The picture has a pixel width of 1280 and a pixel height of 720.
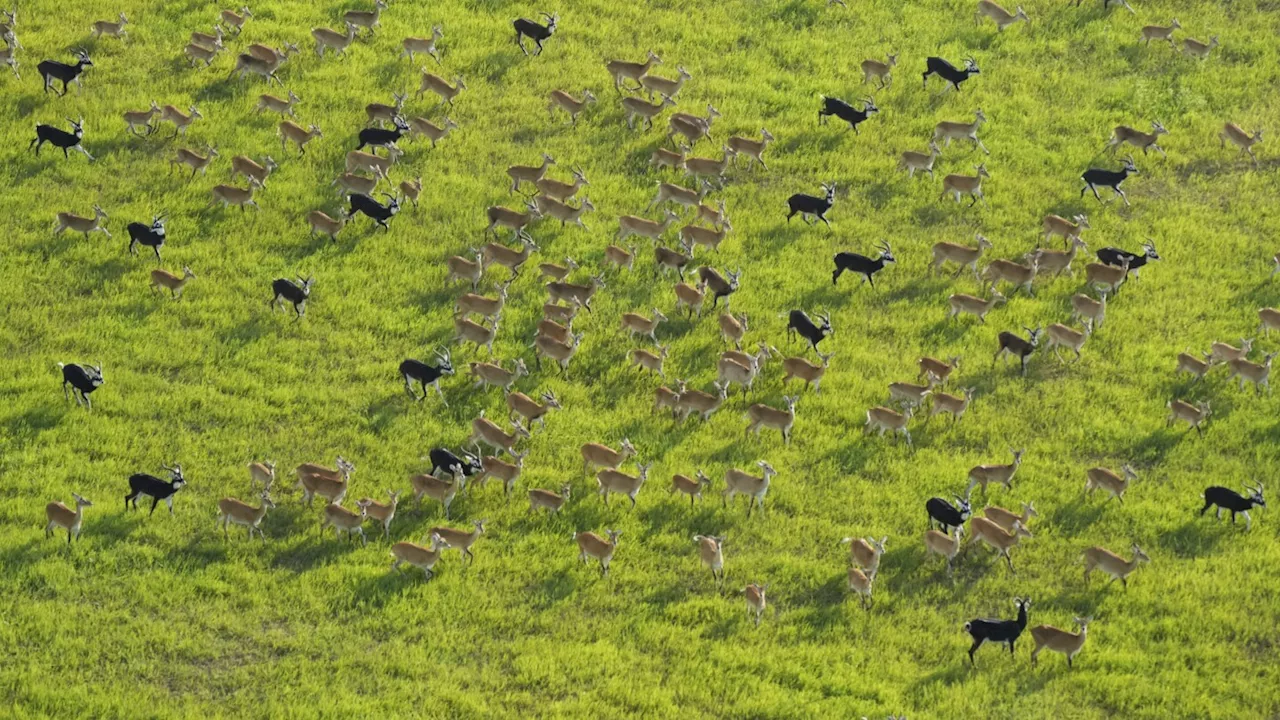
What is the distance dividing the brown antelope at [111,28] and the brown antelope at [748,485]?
18.9m

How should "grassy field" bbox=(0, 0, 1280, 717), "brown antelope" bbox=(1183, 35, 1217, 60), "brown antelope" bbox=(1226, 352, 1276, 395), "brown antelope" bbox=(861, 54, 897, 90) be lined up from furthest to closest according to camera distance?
"brown antelope" bbox=(1183, 35, 1217, 60)
"brown antelope" bbox=(861, 54, 897, 90)
"brown antelope" bbox=(1226, 352, 1276, 395)
"grassy field" bbox=(0, 0, 1280, 717)

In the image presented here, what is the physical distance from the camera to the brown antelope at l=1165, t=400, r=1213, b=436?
27.4 meters

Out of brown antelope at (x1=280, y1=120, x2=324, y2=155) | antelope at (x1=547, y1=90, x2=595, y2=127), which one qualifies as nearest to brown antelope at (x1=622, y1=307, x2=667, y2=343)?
antelope at (x1=547, y1=90, x2=595, y2=127)

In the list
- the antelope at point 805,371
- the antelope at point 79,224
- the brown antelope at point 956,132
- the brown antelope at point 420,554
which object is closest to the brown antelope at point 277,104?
the antelope at point 79,224

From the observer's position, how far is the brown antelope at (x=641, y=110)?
35.5 meters

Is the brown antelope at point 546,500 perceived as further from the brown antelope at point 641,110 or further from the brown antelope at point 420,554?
the brown antelope at point 641,110

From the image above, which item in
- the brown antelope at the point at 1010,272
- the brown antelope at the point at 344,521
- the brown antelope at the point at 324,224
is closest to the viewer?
the brown antelope at the point at 344,521

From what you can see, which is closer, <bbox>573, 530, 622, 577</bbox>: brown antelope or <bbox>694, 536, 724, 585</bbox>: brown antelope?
<bbox>694, 536, 724, 585</bbox>: brown antelope

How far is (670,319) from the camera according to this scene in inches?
1182

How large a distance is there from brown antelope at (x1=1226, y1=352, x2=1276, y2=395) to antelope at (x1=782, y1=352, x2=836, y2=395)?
6.40 m

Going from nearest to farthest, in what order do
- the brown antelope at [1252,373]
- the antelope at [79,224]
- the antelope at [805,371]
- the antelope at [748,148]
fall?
the antelope at [805,371] → the brown antelope at [1252,373] → the antelope at [79,224] → the antelope at [748,148]

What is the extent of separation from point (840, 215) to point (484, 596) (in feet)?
40.7

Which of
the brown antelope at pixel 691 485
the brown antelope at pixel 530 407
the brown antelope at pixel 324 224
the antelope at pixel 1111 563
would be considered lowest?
the brown antelope at pixel 324 224

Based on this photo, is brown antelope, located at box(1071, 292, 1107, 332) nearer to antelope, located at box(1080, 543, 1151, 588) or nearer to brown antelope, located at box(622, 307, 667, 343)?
antelope, located at box(1080, 543, 1151, 588)
